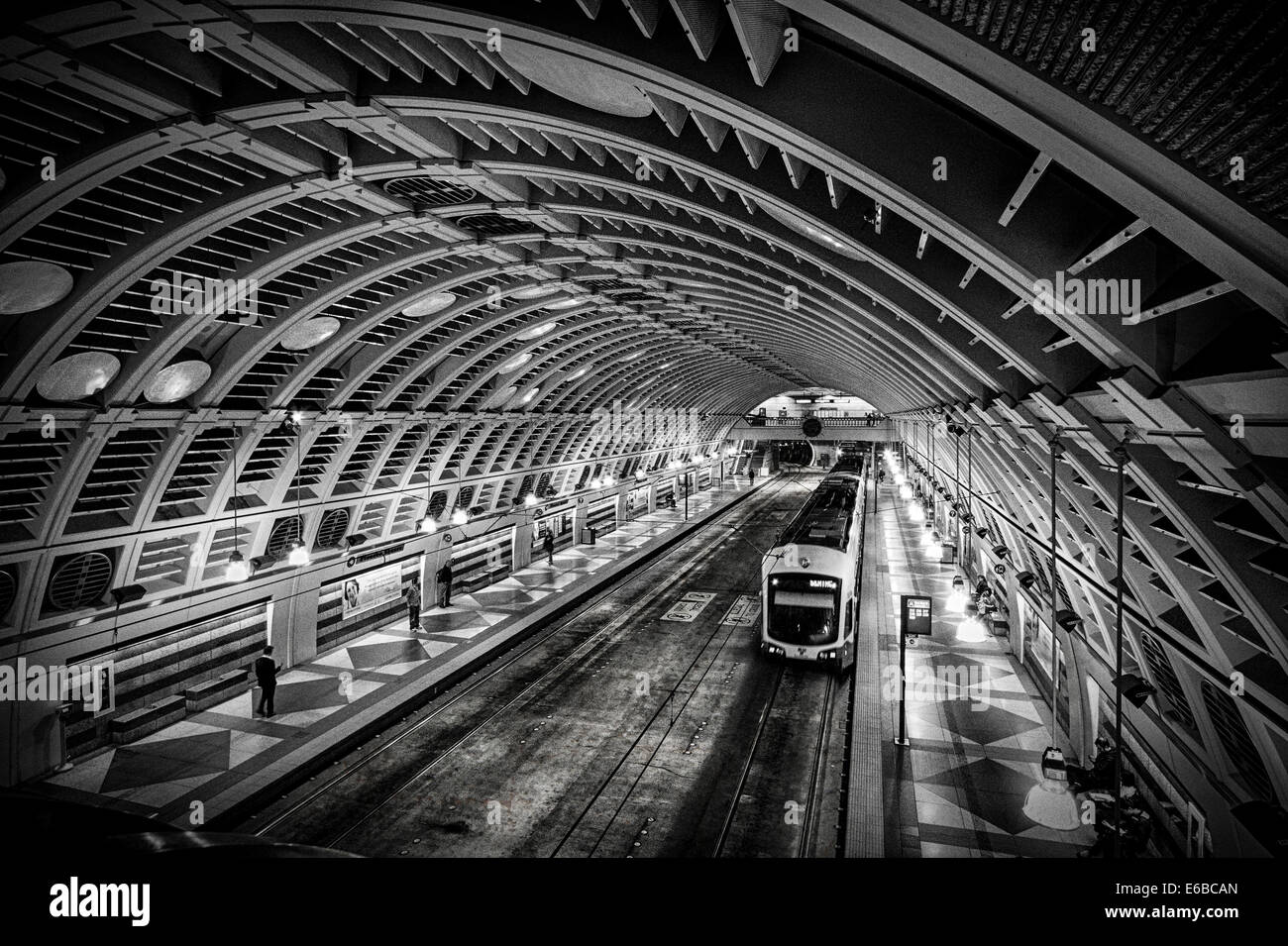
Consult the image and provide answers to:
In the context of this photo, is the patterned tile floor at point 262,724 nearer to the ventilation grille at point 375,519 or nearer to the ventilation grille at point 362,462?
the ventilation grille at point 375,519

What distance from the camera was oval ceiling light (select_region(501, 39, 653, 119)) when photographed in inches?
259

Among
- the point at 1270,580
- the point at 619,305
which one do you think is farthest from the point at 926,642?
the point at 1270,580

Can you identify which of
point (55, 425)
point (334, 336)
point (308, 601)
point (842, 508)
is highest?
point (334, 336)

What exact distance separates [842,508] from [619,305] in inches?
447

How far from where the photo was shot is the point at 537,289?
59.2ft

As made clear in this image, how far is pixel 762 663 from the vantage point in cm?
1903

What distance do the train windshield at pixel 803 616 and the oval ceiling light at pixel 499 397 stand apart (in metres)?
12.3

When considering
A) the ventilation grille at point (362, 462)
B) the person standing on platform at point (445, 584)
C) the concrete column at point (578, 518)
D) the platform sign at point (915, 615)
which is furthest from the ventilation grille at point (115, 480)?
the concrete column at point (578, 518)

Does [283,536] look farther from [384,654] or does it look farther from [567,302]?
[567,302]

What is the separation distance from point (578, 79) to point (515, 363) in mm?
16815

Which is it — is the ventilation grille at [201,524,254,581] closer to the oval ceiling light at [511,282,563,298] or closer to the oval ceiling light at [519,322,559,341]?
the oval ceiling light at [511,282,563,298]

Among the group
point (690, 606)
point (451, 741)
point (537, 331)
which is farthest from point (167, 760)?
point (690, 606)

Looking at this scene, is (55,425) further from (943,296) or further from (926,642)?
(926,642)

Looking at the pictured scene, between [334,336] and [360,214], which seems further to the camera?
[334,336]
